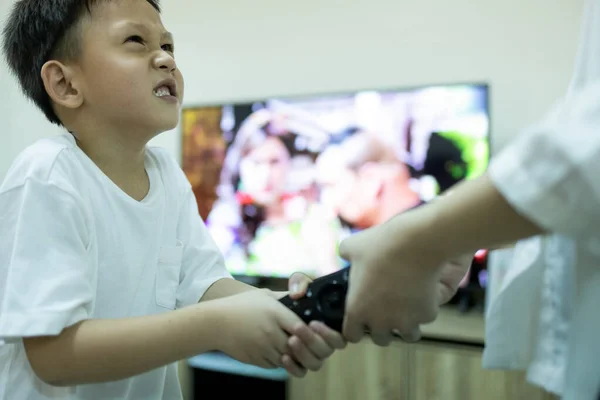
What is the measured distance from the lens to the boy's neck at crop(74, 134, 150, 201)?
0.81 meters

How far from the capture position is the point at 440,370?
5.51 feet

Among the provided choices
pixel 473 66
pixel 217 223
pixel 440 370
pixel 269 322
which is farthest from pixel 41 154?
pixel 473 66

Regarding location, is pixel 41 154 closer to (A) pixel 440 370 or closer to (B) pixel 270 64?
(A) pixel 440 370

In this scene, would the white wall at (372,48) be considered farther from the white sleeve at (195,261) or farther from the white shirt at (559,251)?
the white shirt at (559,251)

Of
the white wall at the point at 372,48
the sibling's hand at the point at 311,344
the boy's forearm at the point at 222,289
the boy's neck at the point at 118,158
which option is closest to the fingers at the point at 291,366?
the sibling's hand at the point at 311,344

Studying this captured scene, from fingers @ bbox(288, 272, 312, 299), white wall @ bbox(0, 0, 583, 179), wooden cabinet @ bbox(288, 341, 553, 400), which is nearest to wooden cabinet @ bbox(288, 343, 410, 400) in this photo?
wooden cabinet @ bbox(288, 341, 553, 400)

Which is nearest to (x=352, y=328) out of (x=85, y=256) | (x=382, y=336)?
(x=382, y=336)

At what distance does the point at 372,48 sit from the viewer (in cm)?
215

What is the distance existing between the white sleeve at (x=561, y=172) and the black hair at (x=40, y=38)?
68cm

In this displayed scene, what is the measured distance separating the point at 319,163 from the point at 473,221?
1601 millimetres

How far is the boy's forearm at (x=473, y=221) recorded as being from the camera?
430 millimetres

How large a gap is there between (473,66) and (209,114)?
1098 millimetres

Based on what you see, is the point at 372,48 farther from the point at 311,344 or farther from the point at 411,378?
the point at 311,344

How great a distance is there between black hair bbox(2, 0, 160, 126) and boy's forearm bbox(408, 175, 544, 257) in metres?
0.62
